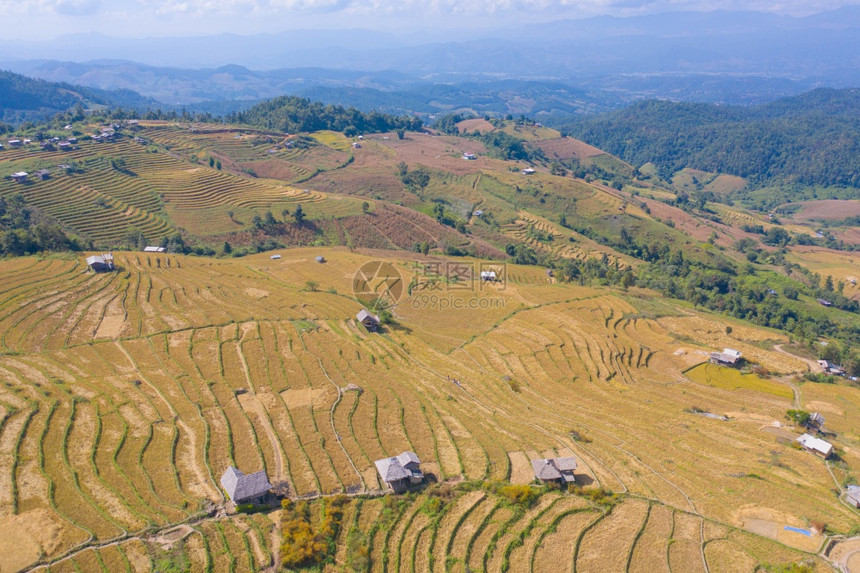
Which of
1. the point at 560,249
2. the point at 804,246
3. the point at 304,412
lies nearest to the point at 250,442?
the point at 304,412

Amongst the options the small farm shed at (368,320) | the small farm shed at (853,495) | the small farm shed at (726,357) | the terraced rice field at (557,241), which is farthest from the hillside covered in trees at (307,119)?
the small farm shed at (853,495)

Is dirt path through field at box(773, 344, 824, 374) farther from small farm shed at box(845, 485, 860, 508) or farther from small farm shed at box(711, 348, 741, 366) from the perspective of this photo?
small farm shed at box(845, 485, 860, 508)

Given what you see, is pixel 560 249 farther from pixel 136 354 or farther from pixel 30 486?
pixel 30 486

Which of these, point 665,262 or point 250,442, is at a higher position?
point 250,442
